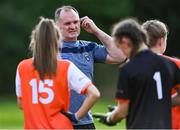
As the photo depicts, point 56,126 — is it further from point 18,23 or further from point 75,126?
point 18,23

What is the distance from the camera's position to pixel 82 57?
29.5 feet

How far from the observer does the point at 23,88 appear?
25.3ft

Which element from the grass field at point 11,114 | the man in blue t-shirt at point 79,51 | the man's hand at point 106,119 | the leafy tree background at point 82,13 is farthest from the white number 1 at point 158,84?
the leafy tree background at point 82,13

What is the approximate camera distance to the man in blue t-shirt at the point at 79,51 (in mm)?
8766

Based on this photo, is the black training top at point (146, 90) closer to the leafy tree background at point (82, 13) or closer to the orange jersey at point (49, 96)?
the orange jersey at point (49, 96)

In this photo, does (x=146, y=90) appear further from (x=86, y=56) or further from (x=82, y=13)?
(x=82, y=13)

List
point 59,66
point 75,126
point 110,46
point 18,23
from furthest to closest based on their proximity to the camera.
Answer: point 18,23, point 110,46, point 75,126, point 59,66

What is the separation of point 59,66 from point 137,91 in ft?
2.76

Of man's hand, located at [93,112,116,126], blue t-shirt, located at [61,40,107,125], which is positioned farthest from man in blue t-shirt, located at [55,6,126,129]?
man's hand, located at [93,112,116,126]

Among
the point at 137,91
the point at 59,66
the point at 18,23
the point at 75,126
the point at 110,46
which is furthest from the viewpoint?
the point at 18,23

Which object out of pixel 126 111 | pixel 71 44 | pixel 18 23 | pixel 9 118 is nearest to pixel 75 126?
pixel 71 44

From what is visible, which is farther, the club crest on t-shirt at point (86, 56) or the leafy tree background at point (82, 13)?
the leafy tree background at point (82, 13)

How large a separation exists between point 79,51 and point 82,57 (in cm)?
8

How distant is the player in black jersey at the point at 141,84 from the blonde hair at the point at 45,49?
24.4 inches
